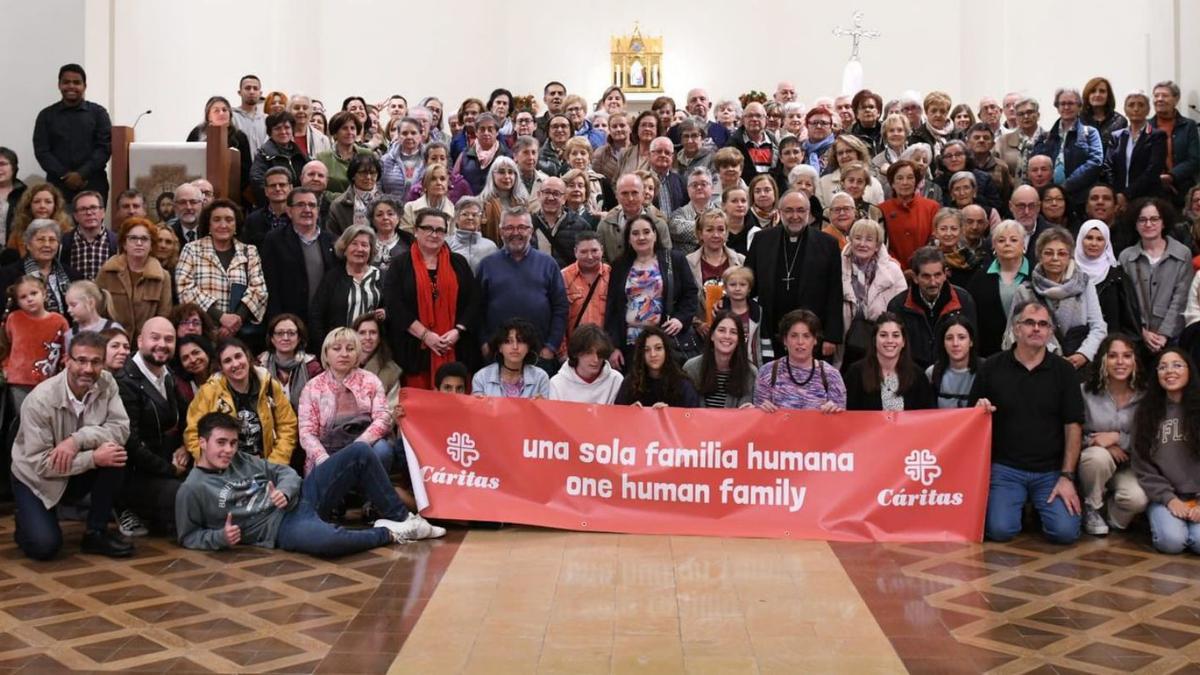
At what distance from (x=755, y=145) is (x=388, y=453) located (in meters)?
4.84

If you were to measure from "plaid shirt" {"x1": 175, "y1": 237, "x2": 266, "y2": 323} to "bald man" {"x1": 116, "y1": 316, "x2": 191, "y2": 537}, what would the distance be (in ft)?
2.90

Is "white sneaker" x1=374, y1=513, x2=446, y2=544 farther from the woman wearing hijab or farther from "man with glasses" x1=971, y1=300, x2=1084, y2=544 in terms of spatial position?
the woman wearing hijab

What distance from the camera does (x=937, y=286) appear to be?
27.7 ft

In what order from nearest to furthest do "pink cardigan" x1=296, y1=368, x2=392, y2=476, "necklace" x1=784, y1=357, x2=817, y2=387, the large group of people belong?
the large group of people
"pink cardigan" x1=296, y1=368, x2=392, y2=476
"necklace" x1=784, y1=357, x2=817, y2=387

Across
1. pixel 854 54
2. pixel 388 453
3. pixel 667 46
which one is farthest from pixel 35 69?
pixel 854 54

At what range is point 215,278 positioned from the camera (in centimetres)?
872

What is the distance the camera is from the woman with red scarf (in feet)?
28.2

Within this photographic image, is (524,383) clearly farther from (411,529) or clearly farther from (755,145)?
(755,145)

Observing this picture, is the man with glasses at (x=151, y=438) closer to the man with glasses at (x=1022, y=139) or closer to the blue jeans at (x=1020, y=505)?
the blue jeans at (x=1020, y=505)

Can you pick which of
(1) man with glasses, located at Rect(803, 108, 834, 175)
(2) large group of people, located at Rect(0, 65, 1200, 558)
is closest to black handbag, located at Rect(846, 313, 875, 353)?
(2) large group of people, located at Rect(0, 65, 1200, 558)

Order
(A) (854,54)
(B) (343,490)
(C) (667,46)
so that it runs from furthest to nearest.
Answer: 1. (C) (667,46)
2. (A) (854,54)
3. (B) (343,490)

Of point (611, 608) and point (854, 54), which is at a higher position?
point (854, 54)

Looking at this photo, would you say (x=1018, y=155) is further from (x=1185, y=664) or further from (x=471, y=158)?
(x=1185, y=664)

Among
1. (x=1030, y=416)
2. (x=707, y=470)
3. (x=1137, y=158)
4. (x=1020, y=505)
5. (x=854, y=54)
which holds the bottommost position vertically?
(x=1020, y=505)
